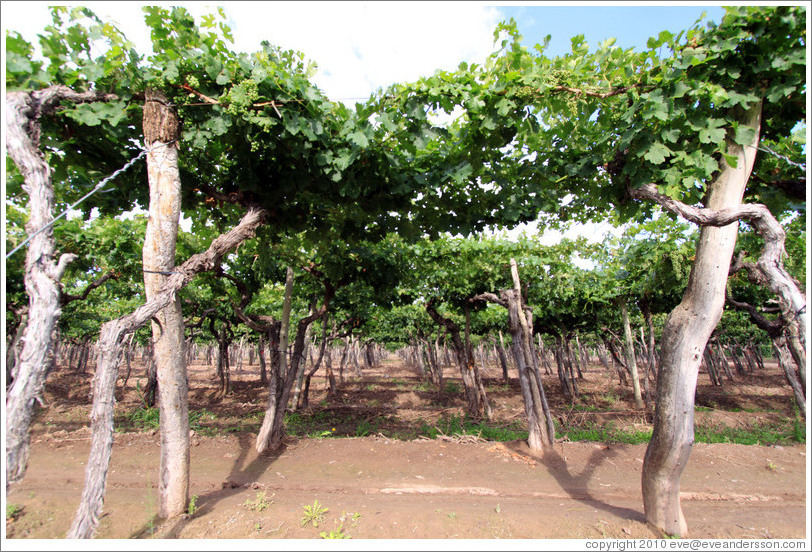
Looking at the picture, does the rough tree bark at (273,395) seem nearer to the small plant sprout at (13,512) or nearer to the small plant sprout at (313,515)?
the small plant sprout at (313,515)

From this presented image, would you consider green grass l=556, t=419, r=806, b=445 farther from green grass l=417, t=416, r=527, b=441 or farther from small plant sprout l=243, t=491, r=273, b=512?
small plant sprout l=243, t=491, r=273, b=512

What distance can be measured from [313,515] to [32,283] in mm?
3180

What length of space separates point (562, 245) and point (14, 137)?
958 centimetres

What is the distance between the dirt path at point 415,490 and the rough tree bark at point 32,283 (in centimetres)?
181

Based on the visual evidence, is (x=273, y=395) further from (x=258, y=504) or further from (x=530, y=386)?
(x=530, y=386)

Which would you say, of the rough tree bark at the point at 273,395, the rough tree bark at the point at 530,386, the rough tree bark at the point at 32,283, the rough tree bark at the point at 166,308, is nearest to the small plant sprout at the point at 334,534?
the rough tree bark at the point at 166,308

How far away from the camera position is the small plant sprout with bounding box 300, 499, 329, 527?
149 inches

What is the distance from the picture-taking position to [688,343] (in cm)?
334

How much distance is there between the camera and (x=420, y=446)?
23.0ft

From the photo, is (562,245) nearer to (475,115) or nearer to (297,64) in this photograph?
(475,115)

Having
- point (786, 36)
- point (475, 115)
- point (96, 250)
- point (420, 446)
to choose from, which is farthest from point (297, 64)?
point (96, 250)

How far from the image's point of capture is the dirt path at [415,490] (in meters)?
3.73

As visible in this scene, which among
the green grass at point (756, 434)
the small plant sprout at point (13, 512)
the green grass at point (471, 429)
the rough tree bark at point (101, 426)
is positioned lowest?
the green grass at point (756, 434)

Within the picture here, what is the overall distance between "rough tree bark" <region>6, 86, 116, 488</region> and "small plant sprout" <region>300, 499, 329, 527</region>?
8.12 feet
